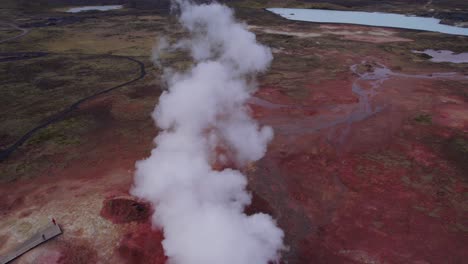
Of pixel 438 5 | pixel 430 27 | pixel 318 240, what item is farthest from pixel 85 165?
pixel 438 5

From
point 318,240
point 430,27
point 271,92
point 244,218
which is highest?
point 430,27

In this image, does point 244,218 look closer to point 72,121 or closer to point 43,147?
point 43,147

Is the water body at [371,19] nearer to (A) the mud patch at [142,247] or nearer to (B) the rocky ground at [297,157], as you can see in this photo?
(B) the rocky ground at [297,157]

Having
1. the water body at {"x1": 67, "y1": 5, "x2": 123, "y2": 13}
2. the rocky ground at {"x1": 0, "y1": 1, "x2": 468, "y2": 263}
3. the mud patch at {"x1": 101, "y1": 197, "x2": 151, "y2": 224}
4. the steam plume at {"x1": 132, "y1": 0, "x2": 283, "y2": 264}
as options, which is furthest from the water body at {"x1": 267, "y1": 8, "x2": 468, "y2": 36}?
the mud patch at {"x1": 101, "y1": 197, "x2": 151, "y2": 224}

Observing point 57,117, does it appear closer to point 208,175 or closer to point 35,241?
point 35,241

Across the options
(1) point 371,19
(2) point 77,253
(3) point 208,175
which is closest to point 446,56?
(1) point 371,19
